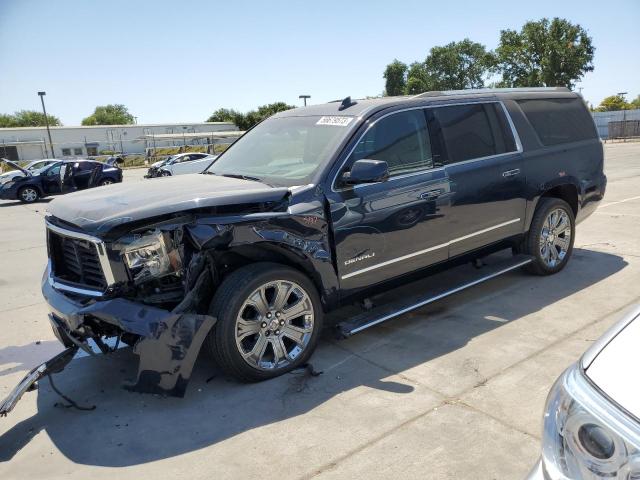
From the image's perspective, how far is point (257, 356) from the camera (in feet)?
12.1

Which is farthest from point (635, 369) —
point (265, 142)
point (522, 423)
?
point (265, 142)

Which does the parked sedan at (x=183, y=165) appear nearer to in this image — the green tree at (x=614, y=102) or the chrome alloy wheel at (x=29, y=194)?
the chrome alloy wheel at (x=29, y=194)

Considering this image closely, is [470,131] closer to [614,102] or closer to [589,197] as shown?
[589,197]

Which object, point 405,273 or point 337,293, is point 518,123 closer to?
point 405,273

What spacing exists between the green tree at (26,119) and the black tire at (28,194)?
10296cm

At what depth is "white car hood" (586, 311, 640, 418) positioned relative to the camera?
1479 mm

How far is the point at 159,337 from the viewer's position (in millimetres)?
3232

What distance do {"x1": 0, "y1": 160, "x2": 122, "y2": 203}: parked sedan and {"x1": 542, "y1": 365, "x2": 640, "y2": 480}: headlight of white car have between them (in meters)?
20.6

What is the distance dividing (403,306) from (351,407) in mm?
1282

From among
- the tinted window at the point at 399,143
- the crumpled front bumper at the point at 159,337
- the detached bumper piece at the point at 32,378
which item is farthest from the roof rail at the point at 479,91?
the detached bumper piece at the point at 32,378

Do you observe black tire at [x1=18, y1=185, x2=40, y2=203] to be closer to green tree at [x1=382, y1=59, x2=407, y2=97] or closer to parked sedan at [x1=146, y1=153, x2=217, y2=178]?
parked sedan at [x1=146, y1=153, x2=217, y2=178]

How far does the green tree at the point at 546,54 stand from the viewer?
193 ft

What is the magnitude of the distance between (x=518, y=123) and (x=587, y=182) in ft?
4.40

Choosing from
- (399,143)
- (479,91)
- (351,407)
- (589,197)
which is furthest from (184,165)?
(351,407)
